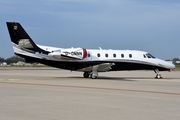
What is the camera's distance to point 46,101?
45.5 feet

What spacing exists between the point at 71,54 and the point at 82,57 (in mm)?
1133

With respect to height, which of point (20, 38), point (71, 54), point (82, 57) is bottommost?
point (82, 57)

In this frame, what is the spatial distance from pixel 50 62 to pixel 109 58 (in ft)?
18.6

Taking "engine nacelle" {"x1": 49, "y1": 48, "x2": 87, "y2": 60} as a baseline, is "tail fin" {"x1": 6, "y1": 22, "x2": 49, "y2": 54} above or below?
above

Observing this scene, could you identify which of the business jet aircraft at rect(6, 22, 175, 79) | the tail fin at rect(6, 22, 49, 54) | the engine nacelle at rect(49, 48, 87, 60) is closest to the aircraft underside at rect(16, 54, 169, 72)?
the business jet aircraft at rect(6, 22, 175, 79)

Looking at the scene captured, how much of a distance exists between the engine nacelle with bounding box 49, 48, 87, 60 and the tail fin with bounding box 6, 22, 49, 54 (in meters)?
1.44

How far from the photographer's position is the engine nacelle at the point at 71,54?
30877 mm

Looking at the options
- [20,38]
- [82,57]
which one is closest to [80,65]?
[82,57]

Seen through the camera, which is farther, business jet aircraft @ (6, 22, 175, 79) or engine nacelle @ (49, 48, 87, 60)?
engine nacelle @ (49, 48, 87, 60)

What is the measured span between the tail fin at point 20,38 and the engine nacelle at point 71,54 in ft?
4.74

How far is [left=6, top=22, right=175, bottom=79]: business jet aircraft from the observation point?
30.7 m

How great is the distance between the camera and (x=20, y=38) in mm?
30672

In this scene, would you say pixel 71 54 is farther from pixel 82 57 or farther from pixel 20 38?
pixel 20 38

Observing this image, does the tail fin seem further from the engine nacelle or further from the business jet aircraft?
the engine nacelle
